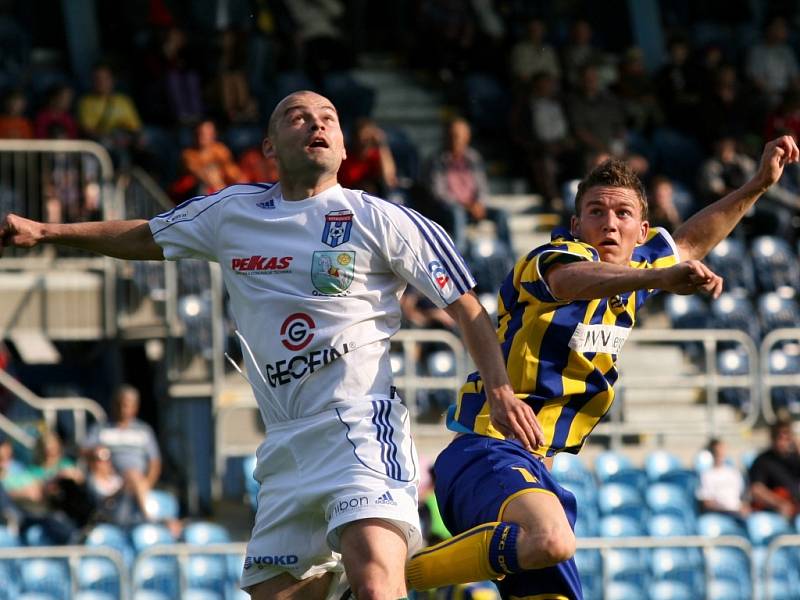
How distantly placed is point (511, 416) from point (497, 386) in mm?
114

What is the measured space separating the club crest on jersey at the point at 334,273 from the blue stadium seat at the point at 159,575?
516 cm

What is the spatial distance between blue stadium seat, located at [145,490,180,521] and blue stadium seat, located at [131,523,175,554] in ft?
1.51

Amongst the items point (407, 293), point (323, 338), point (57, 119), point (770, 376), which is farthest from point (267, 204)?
point (770, 376)

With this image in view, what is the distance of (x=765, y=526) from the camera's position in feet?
42.5

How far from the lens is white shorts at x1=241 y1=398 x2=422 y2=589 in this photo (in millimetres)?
6137

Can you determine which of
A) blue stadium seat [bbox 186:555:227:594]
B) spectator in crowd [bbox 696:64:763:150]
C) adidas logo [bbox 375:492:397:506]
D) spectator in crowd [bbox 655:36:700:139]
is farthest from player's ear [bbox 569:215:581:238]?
spectator in crowd [bbox 655:36:700:139]

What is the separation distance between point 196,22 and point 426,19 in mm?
2422

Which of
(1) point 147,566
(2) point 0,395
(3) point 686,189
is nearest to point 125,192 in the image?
(2) point 0,395

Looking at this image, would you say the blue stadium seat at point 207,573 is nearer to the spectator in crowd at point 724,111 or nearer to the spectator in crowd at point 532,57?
the spectator in crowd at point 532,57

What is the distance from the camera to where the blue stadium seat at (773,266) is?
16.0 m

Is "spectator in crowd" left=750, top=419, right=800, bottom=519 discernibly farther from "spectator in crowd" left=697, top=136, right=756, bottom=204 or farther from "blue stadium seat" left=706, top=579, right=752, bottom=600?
"spectator in crowd" left=697, top=136, right=756, bottom=204

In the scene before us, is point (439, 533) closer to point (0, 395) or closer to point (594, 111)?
point (0, 395)

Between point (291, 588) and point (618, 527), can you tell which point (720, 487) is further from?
point (291, 588)

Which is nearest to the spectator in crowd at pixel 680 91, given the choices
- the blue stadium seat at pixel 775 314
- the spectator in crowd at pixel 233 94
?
the blue stadium seat at pixel 775 314
